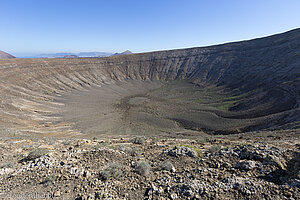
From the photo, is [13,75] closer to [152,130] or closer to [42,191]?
[152,130]

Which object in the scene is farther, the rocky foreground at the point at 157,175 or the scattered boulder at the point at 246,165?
the scattered boulder at the point at 246,165

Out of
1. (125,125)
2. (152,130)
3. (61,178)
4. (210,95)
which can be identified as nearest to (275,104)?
(210,95)

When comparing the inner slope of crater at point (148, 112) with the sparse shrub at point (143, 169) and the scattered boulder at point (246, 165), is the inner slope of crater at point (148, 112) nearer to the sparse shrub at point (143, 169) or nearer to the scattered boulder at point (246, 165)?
the scattered boulder at point (246, 165)

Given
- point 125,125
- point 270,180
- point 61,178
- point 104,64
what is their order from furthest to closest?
point 104,64, point 125,125, point 61,178, point 270,180

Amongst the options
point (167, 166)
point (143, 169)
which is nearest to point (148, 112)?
point (167, 166)

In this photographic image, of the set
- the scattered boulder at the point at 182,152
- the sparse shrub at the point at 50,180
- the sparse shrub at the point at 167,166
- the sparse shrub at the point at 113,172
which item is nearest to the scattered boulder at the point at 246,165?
the scattered boulder at the point at 182,152

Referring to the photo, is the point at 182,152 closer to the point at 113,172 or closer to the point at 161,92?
the point at 113,172

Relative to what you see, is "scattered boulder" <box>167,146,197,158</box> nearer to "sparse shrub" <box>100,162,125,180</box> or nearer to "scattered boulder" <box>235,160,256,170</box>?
"scattered boulder" <box>235,160,256,170</box>

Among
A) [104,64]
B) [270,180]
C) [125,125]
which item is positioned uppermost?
[104,64]
